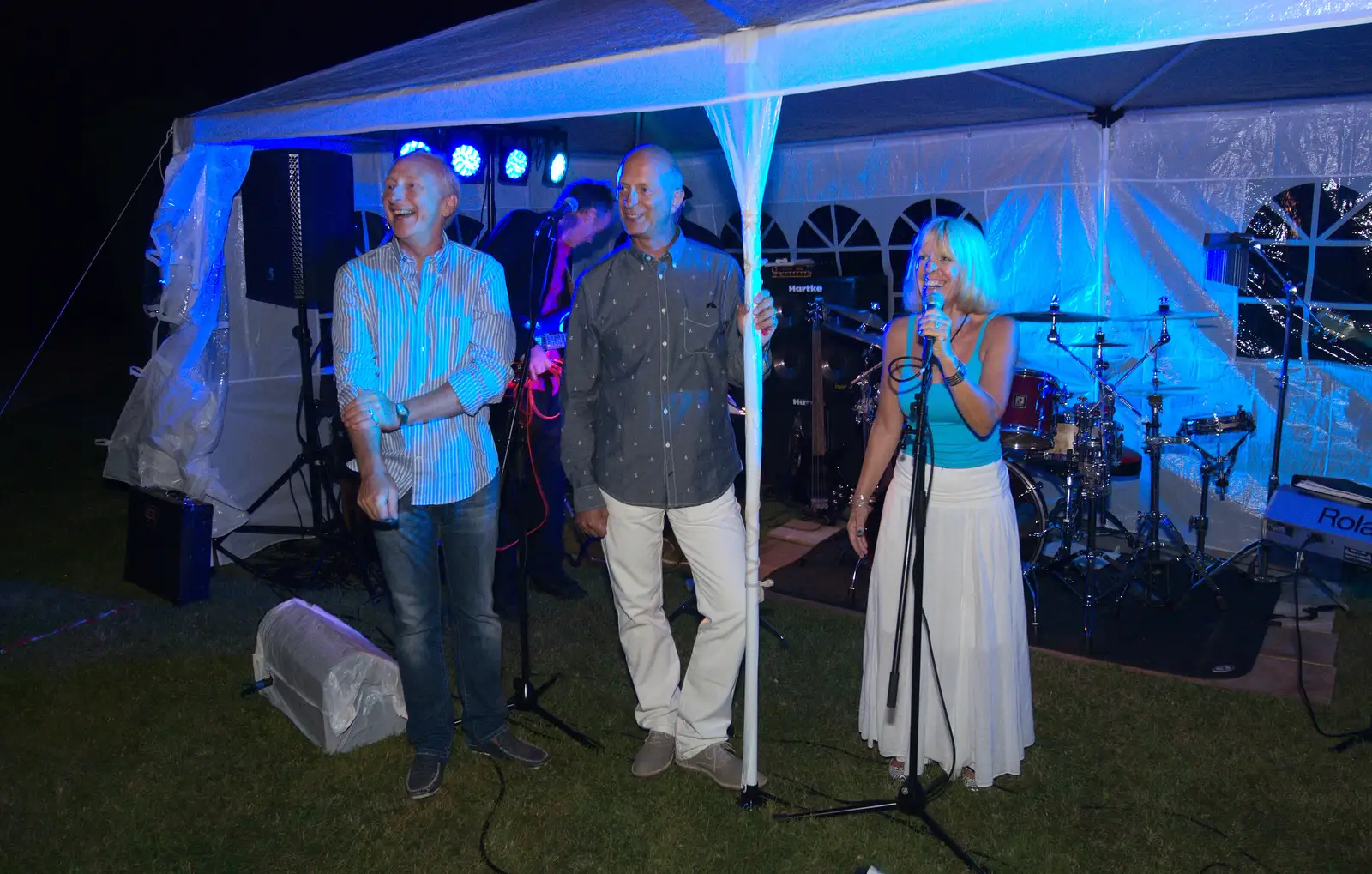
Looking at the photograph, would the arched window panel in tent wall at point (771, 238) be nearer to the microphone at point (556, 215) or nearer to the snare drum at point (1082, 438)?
the snare drum at point (1082, 438)

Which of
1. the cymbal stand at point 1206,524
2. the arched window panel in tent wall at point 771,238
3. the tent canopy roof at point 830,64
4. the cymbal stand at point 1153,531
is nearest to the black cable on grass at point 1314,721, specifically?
the cymbal stand at point 1206,524

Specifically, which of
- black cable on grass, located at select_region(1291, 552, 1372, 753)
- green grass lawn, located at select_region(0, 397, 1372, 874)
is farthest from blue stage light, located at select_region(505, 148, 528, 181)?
black cable on grass, located at select_region(1291, 552, 1372, 753)

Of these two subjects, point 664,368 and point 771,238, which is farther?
point 771,238

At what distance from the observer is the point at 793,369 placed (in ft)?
23.6

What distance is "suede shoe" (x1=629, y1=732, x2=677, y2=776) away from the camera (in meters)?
3.28

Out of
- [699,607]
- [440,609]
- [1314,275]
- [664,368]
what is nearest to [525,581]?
[440,609]

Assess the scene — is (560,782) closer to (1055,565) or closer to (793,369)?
(1055,565)

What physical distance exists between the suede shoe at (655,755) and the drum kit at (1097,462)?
7.44ft

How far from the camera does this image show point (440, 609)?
3195 mm

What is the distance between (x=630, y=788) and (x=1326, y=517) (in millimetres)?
3732

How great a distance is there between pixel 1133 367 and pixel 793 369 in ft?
7.94

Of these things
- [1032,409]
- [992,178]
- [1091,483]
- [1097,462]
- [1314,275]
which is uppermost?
[992,178]

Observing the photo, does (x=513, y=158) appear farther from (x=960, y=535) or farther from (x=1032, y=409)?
(x=960, y=535)

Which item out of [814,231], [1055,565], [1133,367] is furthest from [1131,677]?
[814,231]
